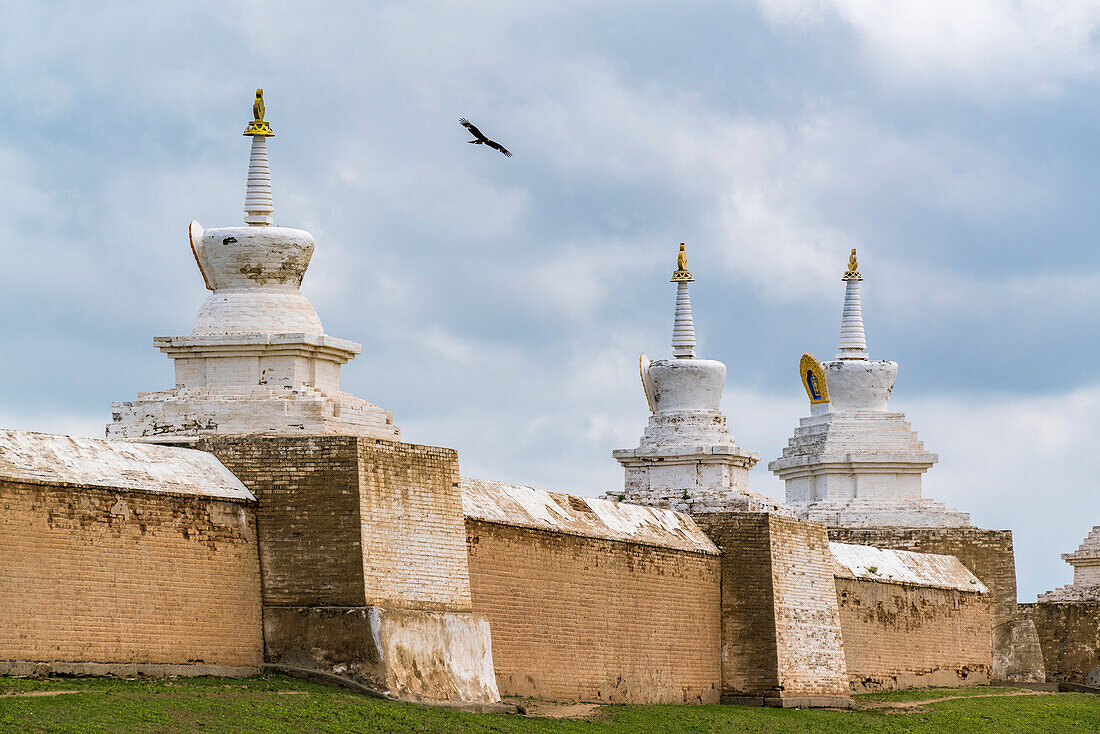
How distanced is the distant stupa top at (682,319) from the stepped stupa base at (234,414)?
16.8m

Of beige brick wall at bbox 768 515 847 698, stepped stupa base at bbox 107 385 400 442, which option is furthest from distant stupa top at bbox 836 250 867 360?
stepped stupa base at bbox 107 385 400 442

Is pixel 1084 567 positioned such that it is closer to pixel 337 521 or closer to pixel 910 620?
pixel 910 620

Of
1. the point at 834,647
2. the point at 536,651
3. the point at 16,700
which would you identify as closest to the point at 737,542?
the point at 834,647

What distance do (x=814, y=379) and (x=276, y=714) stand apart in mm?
28211

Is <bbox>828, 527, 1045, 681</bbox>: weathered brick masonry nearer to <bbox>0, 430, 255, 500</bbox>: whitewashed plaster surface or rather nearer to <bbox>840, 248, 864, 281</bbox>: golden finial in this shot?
<bbox>840, 248, 864, 281</bbox>: golden finial

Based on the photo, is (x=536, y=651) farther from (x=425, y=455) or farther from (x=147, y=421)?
(x=147, y=421)

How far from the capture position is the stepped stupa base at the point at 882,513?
4284cm

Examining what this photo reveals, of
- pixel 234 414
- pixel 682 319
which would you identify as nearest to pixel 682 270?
pixel 682 319

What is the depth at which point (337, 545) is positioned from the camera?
21.7 metres

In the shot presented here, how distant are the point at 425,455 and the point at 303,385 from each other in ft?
12.1

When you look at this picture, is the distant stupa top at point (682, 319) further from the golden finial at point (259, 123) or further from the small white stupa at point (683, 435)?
the golden finial at point (259, 123)

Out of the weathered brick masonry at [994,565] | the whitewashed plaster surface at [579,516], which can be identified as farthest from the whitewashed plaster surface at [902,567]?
the whitewashed plaster surface at [579,516]

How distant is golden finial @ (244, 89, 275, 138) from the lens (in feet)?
90.5

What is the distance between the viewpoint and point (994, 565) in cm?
4081
